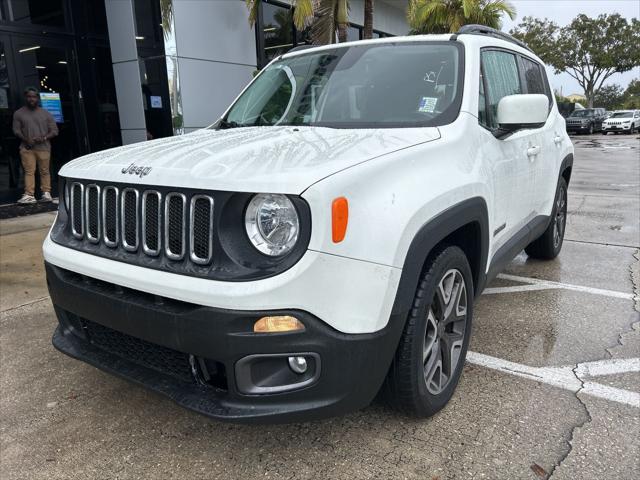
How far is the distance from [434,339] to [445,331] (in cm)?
15

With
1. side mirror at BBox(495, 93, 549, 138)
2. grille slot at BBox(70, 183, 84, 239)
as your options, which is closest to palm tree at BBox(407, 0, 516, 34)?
side mirror at BBox(495, 93, 549, 138)

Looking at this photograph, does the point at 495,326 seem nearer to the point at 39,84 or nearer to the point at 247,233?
the point at 247,233

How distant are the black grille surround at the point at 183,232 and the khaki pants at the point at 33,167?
300 inches

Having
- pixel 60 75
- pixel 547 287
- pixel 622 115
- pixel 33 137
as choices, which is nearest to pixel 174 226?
pixel 547 287

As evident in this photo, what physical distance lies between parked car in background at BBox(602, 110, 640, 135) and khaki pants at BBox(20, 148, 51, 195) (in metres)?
33.3

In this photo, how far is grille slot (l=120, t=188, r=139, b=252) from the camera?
219 cm

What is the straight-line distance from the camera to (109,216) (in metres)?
2.32

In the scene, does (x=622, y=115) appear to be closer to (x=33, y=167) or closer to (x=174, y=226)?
(x=33, y=167)

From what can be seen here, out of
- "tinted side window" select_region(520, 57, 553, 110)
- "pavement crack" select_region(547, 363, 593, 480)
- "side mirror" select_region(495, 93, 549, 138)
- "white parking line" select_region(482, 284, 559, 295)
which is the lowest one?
"white parking line" select_region(482, 284, 559, 295)

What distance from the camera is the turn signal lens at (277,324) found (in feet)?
6.14

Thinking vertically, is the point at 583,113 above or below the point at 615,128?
above

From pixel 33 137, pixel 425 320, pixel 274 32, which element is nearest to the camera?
pixel 425 320

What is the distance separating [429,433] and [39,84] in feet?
31.2

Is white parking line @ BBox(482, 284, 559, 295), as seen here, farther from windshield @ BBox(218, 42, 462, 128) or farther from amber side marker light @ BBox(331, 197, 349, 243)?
amber side marker light @ BBox(331, 197, 349, 243)
